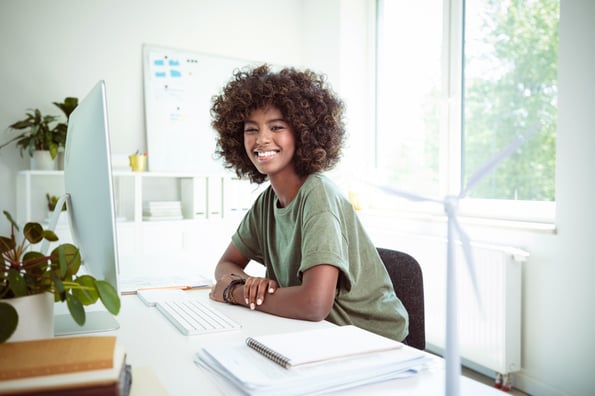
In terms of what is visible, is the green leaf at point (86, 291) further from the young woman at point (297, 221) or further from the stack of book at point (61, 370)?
the young woman at point (297, 221)

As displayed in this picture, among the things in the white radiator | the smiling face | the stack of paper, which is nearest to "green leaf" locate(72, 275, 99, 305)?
the stack of paper

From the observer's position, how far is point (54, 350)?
0.61m

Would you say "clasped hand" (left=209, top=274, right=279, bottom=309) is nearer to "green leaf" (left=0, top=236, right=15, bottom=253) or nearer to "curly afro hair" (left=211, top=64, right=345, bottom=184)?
"curly afro hair" (left=211, top=64, right=345, bottom=184)

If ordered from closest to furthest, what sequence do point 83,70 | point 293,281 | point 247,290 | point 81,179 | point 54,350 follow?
1. point 54,350
2. point 81,179
3. point 247,290
4. point 293,281
5. point 83,70

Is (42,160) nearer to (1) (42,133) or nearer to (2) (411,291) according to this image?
(1) (42,133)

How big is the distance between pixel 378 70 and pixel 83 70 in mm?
2158

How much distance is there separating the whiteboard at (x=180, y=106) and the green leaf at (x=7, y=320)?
Result: 2.99 m

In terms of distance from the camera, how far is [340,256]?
3.95 feet

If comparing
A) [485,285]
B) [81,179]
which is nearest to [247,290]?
[81,179]

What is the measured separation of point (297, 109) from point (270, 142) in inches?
5.6

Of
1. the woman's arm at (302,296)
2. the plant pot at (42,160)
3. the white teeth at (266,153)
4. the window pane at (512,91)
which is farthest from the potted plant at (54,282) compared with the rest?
the plant pot at (42,160)

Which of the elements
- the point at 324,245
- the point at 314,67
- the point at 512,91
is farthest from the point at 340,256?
the point at 314,67

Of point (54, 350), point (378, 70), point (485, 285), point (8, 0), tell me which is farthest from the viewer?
point (378, 70)

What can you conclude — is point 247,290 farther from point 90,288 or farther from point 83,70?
point 83,70
